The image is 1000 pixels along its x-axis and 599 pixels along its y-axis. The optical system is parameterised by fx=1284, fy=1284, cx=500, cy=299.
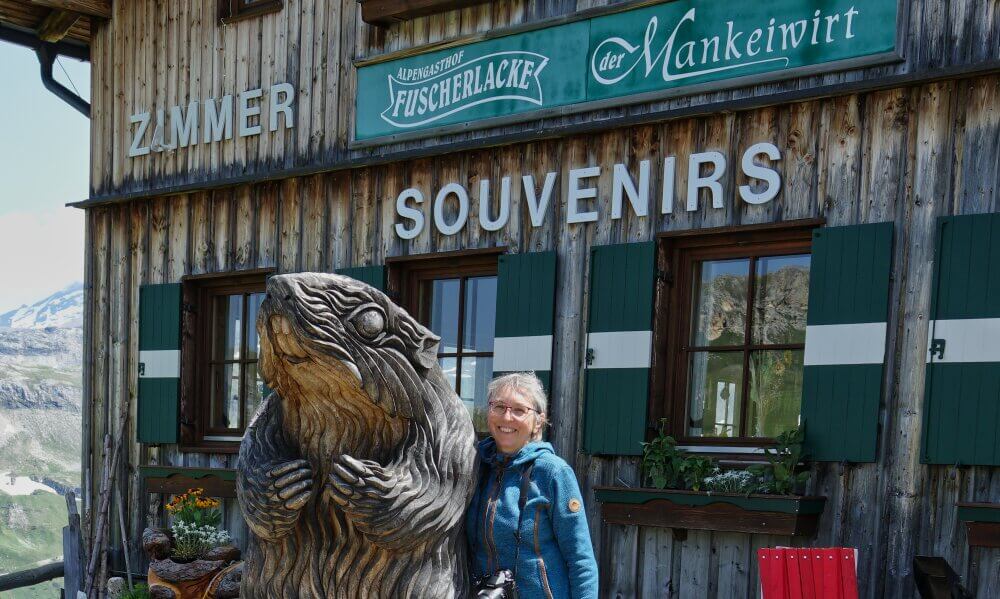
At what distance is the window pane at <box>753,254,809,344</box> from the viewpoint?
5.89 m

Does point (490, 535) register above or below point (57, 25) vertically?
below

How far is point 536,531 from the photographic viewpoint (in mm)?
3188

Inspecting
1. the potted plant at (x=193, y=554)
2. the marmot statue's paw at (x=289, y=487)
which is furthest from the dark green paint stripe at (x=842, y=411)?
the potted plant at (x=193, y=554)

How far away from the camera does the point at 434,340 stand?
2959mm

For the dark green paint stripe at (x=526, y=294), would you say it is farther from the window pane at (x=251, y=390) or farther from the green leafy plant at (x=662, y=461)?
the window pane at (x=251, y=390)

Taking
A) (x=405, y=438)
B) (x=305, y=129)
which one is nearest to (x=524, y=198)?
(x=305, y=129)

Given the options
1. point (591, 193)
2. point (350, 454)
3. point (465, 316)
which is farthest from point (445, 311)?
point (350, 454)

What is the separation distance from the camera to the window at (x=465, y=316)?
714cm

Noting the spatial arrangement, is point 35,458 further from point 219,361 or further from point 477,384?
point 477,384

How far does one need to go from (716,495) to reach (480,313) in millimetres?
2002

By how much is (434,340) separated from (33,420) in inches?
3222

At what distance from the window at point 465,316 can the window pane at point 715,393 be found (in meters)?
1.32

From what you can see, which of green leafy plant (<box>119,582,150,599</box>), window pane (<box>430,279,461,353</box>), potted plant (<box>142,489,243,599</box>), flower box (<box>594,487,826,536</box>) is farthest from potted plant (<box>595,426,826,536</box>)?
green leafy plant (<box>119,582,150,599</box>)

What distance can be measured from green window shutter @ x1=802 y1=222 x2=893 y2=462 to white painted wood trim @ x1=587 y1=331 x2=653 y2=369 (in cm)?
84
